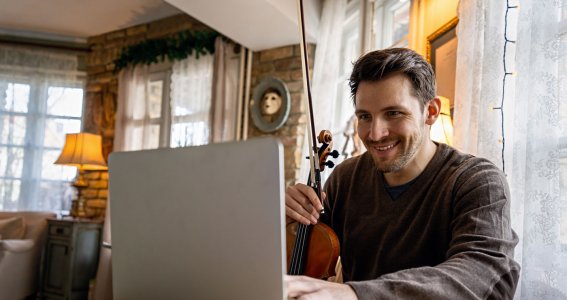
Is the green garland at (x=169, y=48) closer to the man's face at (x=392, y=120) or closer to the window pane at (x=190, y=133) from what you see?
the window pane at (x=190, y=133)

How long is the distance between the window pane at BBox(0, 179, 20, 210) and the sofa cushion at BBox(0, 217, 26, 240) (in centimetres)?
98

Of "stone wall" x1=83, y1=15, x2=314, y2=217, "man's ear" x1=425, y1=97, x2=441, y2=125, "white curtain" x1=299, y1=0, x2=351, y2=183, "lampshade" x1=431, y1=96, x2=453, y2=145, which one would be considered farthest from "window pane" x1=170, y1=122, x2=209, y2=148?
"man's ear" x1=425, y1=97, x2=441, y2=125

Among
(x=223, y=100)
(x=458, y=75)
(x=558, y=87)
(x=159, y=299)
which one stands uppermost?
(x=223, y=100)

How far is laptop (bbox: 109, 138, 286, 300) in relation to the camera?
0.67 m

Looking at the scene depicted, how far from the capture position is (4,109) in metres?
5.37

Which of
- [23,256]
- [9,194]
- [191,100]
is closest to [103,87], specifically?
[191,100]

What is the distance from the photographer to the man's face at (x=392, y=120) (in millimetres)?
1230

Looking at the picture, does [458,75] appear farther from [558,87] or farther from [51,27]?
[51,27]

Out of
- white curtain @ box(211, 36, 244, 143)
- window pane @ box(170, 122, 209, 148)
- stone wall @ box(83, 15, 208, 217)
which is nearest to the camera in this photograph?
white curtain @ box(211, 36, 244, 143)

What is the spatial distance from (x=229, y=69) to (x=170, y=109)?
796 mm

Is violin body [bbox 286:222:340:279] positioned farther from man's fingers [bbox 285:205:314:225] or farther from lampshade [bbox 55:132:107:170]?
lampshade [bbox 55:132:107:170]

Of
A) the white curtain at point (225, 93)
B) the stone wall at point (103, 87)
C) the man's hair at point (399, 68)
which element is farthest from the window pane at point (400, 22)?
the stone wall at point (103, 87)

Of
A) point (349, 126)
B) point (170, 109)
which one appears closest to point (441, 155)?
point (349, 126)

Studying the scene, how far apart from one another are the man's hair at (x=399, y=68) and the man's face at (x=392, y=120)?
14 millimetres
